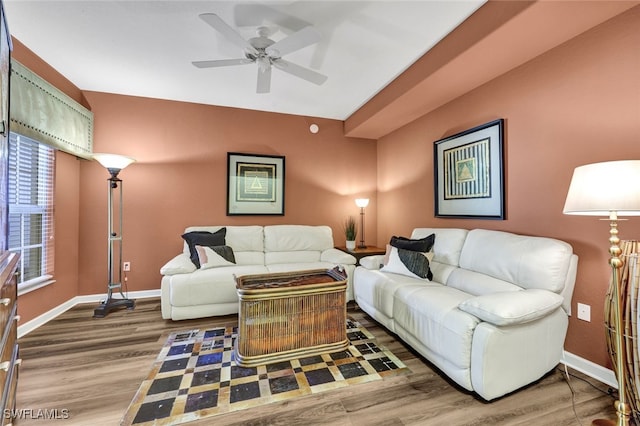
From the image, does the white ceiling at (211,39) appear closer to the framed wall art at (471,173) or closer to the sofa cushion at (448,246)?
the framed wall art at (471,173)

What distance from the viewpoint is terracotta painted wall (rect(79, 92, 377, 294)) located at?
11.2ft

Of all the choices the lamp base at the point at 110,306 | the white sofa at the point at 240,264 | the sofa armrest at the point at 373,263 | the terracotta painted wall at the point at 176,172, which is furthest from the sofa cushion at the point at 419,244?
the lamp base at the point at 110,306

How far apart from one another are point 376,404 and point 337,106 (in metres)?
3.51

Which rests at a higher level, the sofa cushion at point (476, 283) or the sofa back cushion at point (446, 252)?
the sofa back cushion at point (446, 252)

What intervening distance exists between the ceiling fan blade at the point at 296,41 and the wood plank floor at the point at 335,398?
2424 millimetres

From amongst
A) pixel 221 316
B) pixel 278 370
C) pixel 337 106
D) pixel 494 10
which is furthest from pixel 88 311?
pixel 494 10

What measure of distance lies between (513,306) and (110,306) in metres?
3.78

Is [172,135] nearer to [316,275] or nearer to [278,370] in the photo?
[316,275]

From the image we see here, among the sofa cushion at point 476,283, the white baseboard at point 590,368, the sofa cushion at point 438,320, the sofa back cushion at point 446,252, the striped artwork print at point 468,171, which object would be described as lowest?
the white baseboard at point 590,368

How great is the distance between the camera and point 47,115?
105 inches

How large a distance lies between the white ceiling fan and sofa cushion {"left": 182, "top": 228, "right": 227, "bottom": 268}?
1.81 meters

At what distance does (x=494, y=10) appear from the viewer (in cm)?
186

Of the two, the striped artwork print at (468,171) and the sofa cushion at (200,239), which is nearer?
the striped artwork print at (468,171)

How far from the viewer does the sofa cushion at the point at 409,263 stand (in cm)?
262
